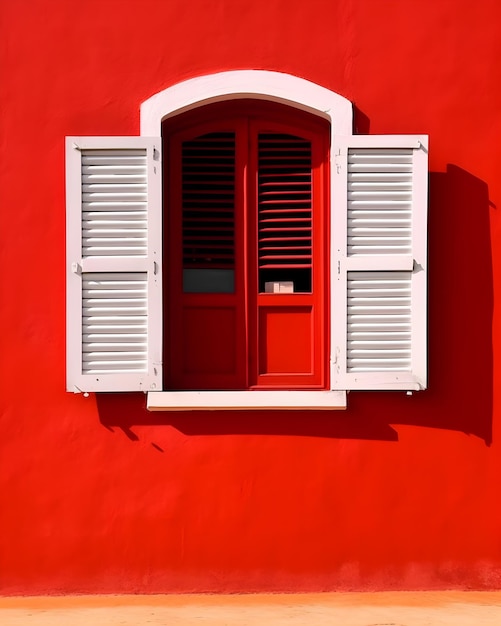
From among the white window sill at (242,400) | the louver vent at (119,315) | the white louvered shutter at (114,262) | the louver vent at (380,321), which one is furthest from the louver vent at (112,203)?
the louver vent at (380,321)

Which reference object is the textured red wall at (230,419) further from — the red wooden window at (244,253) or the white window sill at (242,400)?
the red wooden window at (244,253)

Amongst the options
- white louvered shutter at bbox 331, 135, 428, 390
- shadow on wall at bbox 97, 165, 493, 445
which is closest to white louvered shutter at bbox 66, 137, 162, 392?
white louvered shutter at bbox 331, 135, 428, 390

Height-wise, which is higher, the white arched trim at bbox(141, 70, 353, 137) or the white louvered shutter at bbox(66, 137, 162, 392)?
the white arched trim at bbox(141, 70, 353, 137)

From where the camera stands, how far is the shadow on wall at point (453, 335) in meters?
4.78

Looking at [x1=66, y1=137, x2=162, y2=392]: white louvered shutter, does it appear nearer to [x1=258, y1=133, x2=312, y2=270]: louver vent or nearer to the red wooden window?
the red wooden window

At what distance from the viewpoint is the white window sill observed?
467cm

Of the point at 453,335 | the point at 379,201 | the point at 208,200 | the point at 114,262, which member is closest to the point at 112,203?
the point at 114,262

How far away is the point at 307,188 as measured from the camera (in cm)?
500

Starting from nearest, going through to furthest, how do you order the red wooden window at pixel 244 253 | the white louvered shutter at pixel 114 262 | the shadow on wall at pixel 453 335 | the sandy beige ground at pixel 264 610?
the sandy beige ground at pixel 264 610 → the white louvered shutter at pixel 114 262 → the shadow on wall at pixel 453 335 → the red wooden window at pixel 244 253

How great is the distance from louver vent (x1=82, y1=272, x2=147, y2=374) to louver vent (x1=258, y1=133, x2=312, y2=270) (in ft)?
2.52

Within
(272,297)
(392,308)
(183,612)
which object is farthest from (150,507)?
(392,308)

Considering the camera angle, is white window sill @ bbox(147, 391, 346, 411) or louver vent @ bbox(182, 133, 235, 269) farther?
louver vent @ bbox(182, 133, 235, 269)

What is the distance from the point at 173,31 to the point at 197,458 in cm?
240

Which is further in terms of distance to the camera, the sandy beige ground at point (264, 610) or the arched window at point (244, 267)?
the arched window at point (244, 267)
